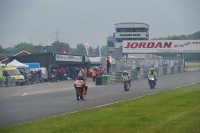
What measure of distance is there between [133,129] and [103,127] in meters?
0.90

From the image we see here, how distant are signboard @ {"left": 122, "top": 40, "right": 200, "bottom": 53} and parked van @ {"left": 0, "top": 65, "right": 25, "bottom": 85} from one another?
34.2 metres

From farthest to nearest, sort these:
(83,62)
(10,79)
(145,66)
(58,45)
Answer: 1. (58,45)
2. (83,62)
3. (145,66)
4. (10,79)

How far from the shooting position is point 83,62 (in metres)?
60.5

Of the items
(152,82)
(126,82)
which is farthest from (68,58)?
(126,82)

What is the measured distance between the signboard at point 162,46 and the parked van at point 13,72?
34221 millimetres

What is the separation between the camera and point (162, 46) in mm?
75625

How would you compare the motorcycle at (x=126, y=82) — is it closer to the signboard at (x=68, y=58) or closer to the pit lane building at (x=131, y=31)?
the signboard at (x=68, y=58)

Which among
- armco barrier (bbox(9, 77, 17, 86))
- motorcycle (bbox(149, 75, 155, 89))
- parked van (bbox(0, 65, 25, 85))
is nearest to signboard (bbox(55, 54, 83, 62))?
parked van (bbox(0, 65, 25, 85))

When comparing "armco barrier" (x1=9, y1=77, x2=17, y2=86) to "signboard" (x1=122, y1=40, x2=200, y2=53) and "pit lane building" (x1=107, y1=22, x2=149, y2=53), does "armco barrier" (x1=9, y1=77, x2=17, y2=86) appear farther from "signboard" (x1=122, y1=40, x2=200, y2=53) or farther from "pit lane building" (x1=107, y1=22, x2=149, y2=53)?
"pit lane building" (x1=107, y1=22, x2=149, y2=53)

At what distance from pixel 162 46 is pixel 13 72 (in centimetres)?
3637

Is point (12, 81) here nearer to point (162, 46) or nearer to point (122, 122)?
point (122, 122)

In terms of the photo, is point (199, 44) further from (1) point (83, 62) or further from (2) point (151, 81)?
(2) point (151, 81)

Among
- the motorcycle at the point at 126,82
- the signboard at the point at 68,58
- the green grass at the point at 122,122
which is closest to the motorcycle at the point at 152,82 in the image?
the motorcycle at the point at 126,82

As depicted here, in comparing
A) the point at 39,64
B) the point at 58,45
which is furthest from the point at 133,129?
the point at 58,45
